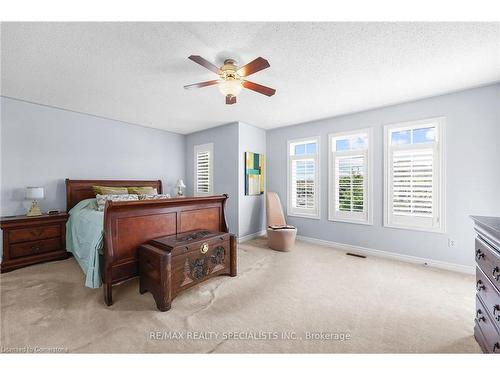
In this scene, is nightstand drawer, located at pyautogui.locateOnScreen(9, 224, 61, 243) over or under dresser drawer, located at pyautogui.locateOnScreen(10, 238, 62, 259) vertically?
over

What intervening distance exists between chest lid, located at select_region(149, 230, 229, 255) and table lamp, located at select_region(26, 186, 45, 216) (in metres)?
2.29

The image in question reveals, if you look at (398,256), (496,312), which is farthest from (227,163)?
(496,312)

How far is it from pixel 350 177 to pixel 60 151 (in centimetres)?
518

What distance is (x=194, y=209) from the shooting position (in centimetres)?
289

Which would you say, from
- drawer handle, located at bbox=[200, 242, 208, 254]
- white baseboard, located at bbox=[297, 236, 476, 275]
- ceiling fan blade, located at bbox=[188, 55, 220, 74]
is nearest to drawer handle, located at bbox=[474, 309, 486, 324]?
white baseboard, located at bbox=[297, 236, 476, 275]

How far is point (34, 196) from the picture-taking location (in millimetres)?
3137

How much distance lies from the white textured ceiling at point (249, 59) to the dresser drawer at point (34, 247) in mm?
2172

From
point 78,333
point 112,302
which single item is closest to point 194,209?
point 112,302

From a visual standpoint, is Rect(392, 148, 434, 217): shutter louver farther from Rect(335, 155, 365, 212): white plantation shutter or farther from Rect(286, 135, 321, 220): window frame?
Rect(286, 135, 321, 220): window frame

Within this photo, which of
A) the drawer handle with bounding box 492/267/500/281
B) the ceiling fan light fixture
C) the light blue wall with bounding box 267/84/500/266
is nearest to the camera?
the drawer handle with bounding box 492/267/500/281

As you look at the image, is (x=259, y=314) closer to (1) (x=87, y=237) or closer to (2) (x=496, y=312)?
(2) (x=496, y=312)

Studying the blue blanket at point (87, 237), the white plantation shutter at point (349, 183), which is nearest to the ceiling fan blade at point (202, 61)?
the blue blanket at point (87, 237)

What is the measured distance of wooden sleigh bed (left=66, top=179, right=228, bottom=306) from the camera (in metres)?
2.09

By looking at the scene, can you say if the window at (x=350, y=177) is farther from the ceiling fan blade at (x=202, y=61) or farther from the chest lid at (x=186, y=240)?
the ceiling fan blade at (x=202, y=61)
